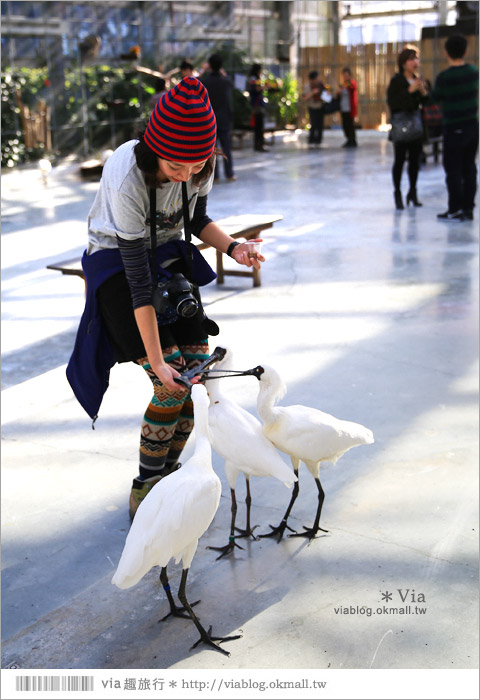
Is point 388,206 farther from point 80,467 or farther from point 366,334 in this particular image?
point 80,467

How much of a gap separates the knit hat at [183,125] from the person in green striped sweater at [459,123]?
6.32 meters

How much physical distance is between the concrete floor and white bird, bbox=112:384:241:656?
28 cm

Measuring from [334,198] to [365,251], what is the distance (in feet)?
10.5

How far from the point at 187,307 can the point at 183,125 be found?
63 centimetres

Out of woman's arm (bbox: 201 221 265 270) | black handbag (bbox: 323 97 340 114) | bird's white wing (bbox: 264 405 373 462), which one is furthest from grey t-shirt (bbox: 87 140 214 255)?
black handbag (bbox: 323 97 340 114)

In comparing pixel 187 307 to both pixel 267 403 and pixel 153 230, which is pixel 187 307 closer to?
pixel 153 230

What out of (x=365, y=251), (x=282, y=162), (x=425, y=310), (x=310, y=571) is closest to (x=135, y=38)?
(x=282, y=162)

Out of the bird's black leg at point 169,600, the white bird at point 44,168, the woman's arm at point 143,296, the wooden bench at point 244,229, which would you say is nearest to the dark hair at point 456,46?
the wooden bench at point 244,229

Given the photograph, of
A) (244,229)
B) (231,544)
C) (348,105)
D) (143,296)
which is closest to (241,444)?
(231,544)

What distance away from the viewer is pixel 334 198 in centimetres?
1084

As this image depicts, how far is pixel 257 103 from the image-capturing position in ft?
53.1

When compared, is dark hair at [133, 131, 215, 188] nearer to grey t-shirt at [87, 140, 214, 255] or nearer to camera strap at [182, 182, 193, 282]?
grey t-shirt at [87, 140, 214, 255]

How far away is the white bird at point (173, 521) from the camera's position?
236cm

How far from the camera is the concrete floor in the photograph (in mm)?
2518
